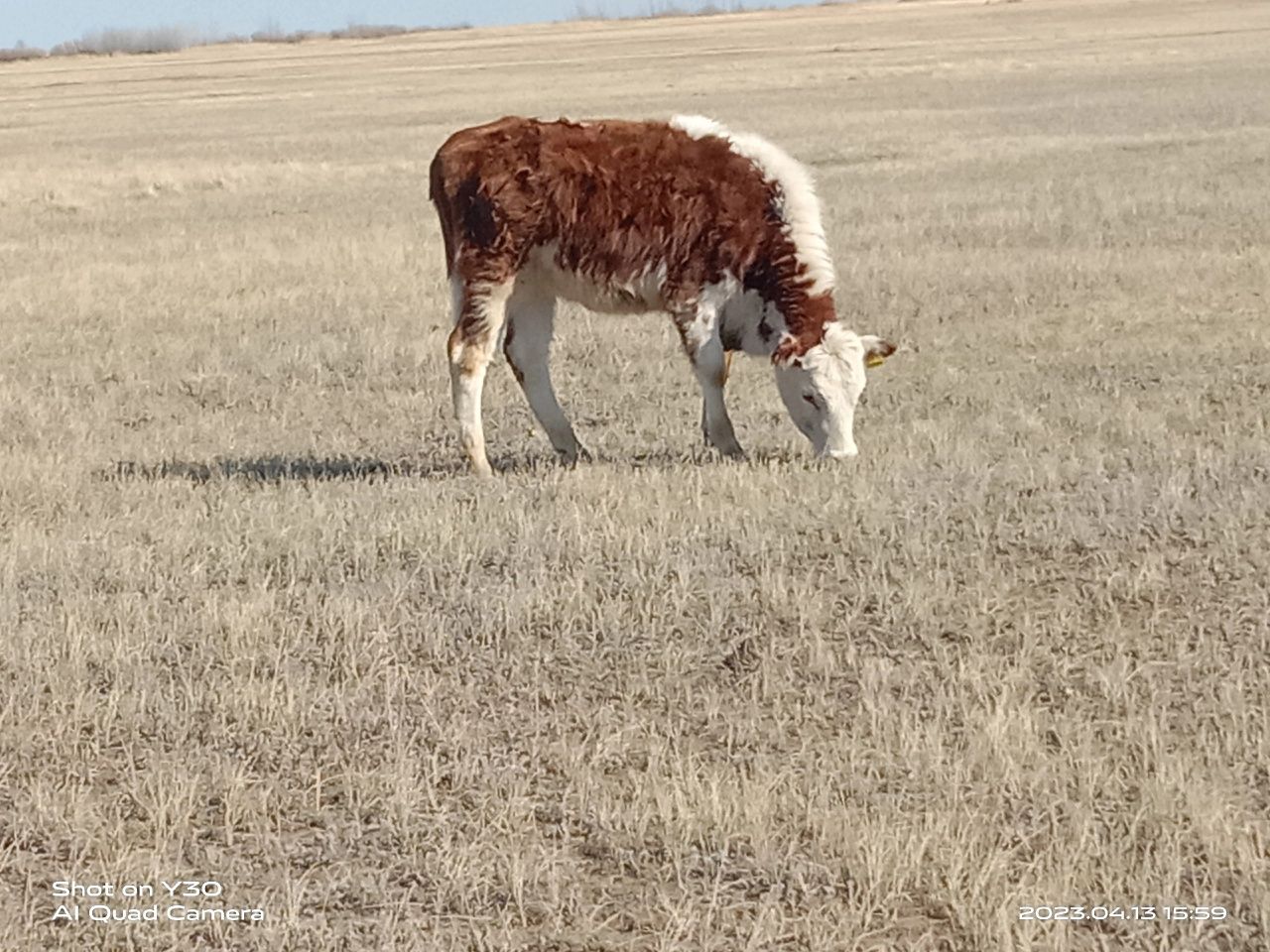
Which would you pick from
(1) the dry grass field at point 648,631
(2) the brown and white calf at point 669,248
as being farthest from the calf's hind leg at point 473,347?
(1) the dry grass field at point 648,631

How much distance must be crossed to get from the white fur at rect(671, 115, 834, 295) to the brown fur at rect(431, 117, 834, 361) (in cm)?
5

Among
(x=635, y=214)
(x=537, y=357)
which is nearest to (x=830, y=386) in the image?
(x=635, y=214)

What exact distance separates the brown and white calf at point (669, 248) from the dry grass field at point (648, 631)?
48cm

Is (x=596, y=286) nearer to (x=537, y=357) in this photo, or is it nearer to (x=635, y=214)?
(x=635, y=214)

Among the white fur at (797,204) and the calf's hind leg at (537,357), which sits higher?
the white fur at (797,204)

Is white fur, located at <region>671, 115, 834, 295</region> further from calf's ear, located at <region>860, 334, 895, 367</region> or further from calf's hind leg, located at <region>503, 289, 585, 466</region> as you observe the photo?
calf's hind leg, located at <region>503, 289, 585, 466</region>

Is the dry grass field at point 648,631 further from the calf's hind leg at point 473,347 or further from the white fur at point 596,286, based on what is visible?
the white fur at point 596,286

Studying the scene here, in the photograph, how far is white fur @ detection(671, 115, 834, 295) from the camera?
30.0 ft

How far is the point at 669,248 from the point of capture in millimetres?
9062

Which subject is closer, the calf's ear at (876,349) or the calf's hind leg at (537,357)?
the calf's ear at (876,349)

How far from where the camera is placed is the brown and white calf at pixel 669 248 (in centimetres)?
903

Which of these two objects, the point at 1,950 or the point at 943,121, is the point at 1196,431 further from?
the point at 943,121

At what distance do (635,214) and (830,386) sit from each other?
4.68ft

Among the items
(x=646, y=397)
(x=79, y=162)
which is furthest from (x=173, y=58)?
(x=646, y=397)
